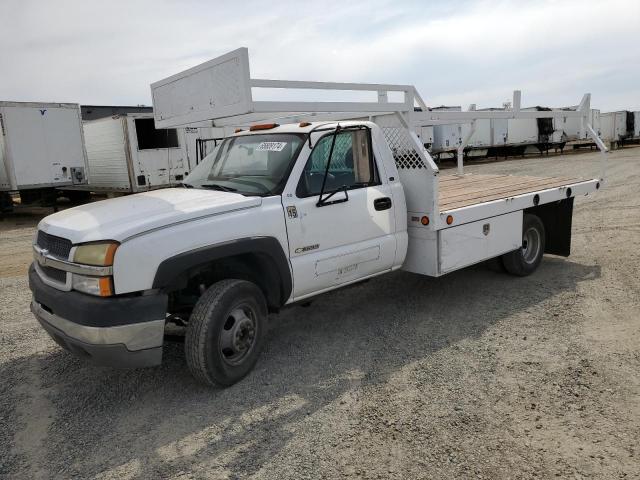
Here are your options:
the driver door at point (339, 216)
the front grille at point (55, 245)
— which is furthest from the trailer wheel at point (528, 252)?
the front grille at point (55, 245)

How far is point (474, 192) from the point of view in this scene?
21.7 feet

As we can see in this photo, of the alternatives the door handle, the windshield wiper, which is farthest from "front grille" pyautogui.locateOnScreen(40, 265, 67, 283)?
the door handle

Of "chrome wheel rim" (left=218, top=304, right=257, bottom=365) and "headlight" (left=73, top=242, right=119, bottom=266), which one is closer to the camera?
"headlight" (left=73, top=242, right=119, bottom=266)

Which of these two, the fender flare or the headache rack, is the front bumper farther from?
the headache rack

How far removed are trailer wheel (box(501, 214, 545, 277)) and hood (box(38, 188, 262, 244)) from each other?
12.3ft

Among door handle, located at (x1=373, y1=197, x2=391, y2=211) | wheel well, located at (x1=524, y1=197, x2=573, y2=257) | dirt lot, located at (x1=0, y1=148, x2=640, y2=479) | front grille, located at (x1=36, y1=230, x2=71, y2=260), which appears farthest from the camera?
wheel well, located at (x1=524, y1=197, x2=573, y2=257)

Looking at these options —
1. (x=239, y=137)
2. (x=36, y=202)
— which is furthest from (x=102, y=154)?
(x=239, y=137)

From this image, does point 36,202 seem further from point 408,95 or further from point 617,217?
point 617,217

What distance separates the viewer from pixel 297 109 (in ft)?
13.8

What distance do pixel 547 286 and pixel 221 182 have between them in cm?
403

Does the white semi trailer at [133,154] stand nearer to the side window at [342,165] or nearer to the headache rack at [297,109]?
the headache rack at [297,109]

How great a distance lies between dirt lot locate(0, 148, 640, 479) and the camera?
10.3ft

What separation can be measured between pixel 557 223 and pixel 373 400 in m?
4.61

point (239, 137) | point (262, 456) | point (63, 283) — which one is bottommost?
point (262, 456)
